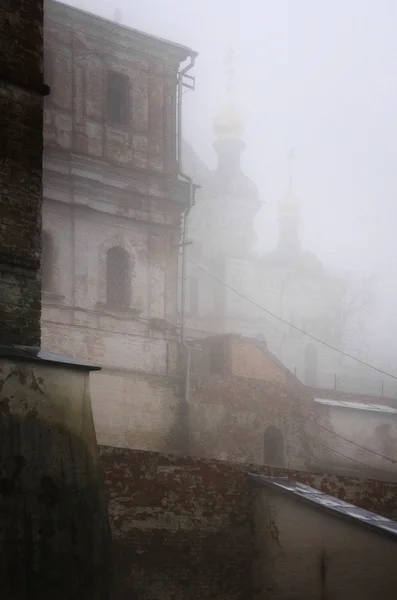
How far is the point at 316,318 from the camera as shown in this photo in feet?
148

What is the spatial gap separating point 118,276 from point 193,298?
60.0 feet

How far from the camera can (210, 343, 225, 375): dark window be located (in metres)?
23.3

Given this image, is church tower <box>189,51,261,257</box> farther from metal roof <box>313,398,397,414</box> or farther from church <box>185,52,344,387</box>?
metal roof <box>313,398,397,414</box>

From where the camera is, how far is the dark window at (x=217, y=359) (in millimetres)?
23328

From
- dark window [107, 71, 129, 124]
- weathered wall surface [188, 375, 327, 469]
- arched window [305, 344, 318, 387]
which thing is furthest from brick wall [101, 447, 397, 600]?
arched window [305, 344, 318, 387]

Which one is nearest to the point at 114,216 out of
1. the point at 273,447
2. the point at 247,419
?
the point at 247,419

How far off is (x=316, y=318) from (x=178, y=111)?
2415 cm

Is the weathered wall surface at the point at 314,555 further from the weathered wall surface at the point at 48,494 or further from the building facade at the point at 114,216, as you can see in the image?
the building facade at the point at 114,216

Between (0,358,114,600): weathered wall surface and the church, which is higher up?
the church

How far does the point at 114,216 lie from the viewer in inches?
821

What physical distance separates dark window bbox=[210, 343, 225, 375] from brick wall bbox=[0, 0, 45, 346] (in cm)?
1589

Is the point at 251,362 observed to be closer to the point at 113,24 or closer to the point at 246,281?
the point at 113,24

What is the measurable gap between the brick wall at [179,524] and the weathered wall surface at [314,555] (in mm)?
305

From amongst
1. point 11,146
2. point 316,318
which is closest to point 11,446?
point 11,146
